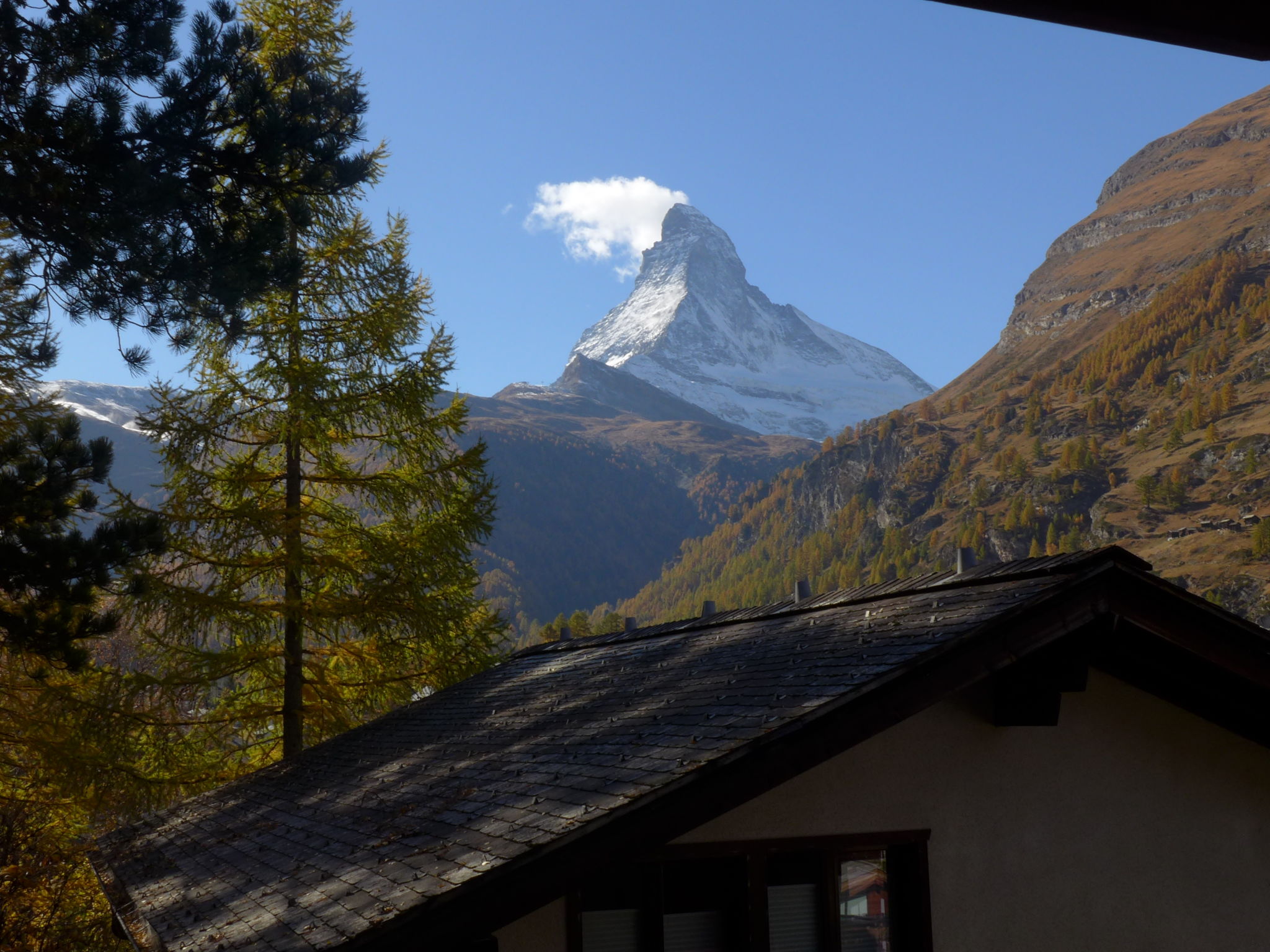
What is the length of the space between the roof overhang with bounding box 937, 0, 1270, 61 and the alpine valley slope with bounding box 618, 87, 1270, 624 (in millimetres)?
104480

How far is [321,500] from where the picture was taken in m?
14.7

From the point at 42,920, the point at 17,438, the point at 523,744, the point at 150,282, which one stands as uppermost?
the point at 150,282

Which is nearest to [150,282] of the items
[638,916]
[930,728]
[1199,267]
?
[638,916]

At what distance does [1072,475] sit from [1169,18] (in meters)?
140

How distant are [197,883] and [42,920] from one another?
Answer: 999 cm

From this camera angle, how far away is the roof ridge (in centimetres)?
512

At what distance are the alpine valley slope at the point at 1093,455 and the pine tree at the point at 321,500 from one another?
9499cm

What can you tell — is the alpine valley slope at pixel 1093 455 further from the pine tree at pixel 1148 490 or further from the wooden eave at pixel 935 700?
the wooden eave at pixel 935 700

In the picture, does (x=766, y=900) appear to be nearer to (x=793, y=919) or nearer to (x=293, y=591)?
(x=793, y=919)

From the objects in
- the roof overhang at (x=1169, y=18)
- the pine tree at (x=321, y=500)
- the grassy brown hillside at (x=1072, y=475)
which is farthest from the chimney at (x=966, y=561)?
the grassy brown hillside at (x=1072, y=475)

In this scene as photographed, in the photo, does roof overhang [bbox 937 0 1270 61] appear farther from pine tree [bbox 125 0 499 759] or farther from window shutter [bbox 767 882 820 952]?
pine tree [bbox 125 0 499 759]

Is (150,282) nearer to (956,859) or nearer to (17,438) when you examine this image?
(17,438)

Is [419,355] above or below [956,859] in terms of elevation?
above

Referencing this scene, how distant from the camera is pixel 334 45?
637 inches
